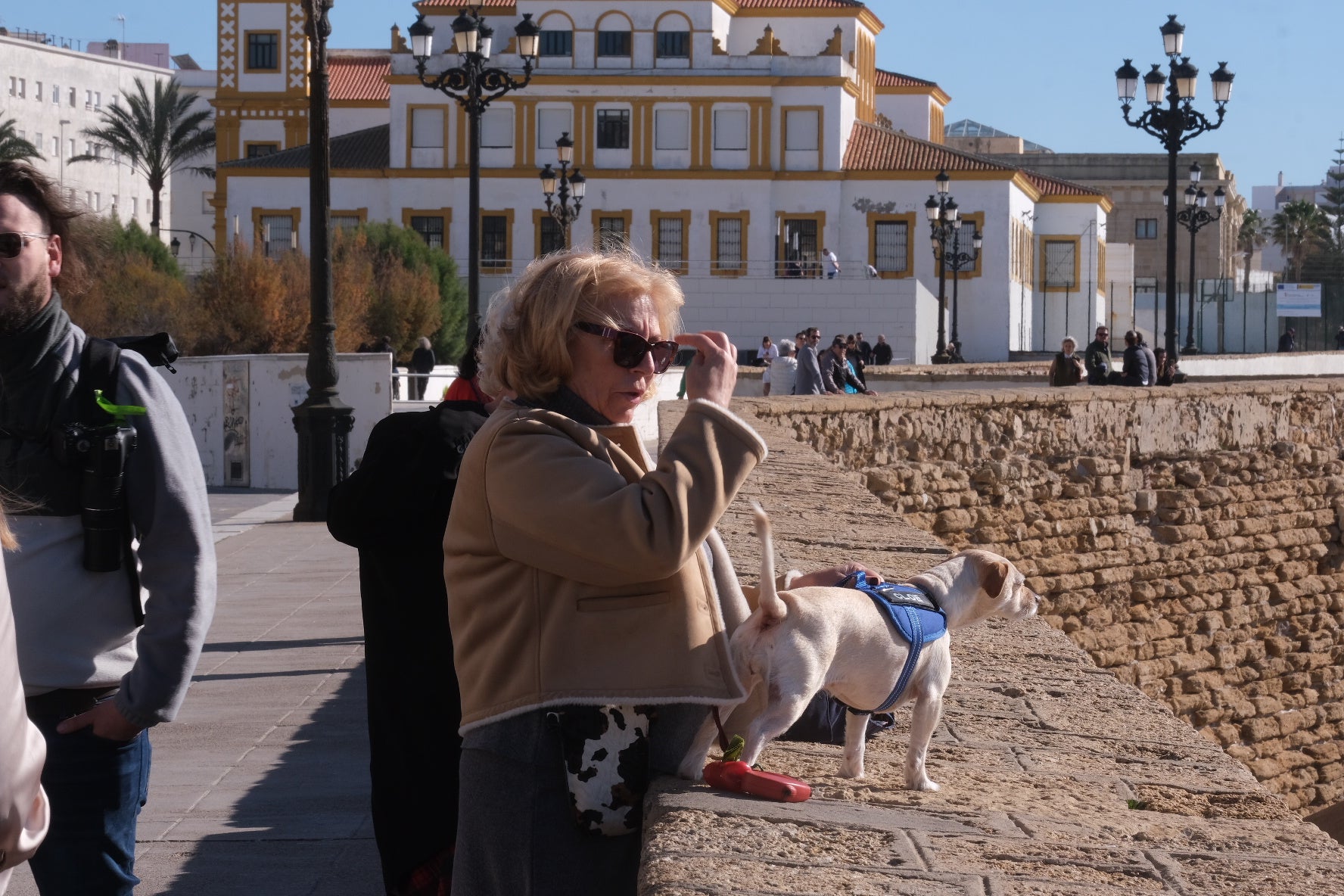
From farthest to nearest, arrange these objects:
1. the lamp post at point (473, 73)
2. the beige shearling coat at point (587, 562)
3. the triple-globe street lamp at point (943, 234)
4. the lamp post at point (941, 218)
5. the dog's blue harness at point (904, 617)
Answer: the triple-globe street lamp at point (943, 234) < the lamp post at point (941, 218) < the lamp post at point (473, 73) < the dog's blue harness at point (904, 617) < the beige shearling coat at point (587, 562)

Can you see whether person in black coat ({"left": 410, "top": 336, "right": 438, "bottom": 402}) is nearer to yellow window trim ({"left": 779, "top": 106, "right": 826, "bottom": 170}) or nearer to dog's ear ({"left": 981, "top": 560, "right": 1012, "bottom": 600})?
dog's ear ({"left": 981, "top": 560, "right": 1012, "bottom": 600})

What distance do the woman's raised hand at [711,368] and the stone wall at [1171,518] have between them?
8893mm

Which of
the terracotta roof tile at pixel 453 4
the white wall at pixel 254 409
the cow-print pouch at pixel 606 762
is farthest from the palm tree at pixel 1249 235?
the cow-print pouch at pixel 606 762

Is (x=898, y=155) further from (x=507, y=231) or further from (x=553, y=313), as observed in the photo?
(x=553, y=313)

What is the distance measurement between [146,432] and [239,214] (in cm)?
5676

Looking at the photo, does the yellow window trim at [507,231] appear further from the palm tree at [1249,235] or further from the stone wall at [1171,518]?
→ the palm tree at [1249,235]

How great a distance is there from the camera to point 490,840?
9.00 feet

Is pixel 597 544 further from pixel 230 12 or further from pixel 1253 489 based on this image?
pixel 230 12

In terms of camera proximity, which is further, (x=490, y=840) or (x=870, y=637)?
(x=870, y=637)

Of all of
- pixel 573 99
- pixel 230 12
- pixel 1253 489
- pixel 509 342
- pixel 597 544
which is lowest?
pixel 1253 489

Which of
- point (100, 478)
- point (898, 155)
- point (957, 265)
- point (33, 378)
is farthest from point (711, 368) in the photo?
point (898, 155)

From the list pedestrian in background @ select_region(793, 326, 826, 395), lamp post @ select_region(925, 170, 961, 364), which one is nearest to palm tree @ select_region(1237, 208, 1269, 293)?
lamp post @ select_region(925, 170, 961, 364)

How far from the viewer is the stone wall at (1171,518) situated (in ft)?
43.0

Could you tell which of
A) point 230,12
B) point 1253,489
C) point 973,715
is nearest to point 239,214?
point 230,12
